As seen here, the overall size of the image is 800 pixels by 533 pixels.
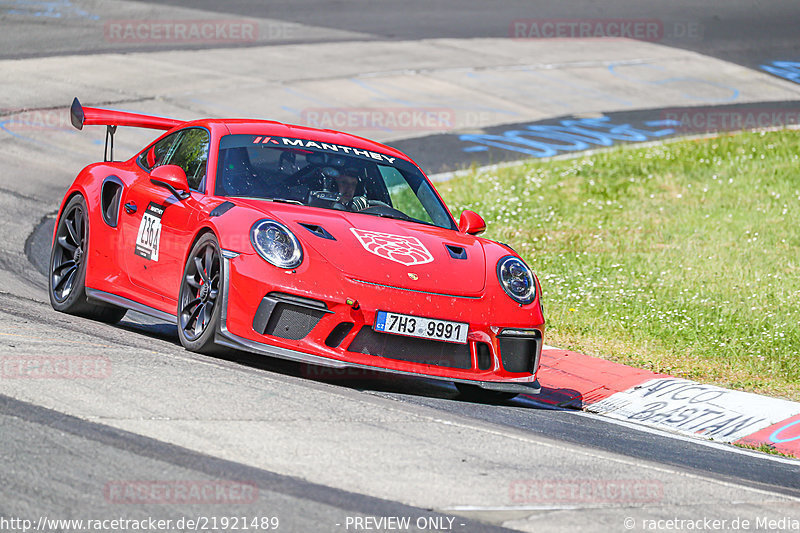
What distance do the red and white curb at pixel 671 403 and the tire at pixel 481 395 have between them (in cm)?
59

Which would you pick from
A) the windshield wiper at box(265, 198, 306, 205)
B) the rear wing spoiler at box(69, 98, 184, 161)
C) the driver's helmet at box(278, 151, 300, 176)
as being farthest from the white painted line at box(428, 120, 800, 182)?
the windshield wiper at box(265, 198, 306, 205)

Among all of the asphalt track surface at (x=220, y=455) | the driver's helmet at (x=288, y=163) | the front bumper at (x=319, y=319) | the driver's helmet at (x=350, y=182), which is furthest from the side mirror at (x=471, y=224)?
the front bumper at (x=319, y=319)

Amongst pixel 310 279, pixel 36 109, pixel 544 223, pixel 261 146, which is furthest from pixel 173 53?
pixel 310 279

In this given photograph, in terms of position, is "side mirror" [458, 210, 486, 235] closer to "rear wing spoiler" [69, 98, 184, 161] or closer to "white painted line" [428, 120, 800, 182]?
"rear wing spoiler" [69, 98, 184, 161]

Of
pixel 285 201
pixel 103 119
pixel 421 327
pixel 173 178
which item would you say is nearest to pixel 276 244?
pixel 285 201

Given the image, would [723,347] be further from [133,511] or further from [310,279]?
[133,511]

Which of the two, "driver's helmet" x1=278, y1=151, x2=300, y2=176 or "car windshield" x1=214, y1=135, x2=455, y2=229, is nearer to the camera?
"car windshield" x1=214, y1=135, x2=455, y2=229

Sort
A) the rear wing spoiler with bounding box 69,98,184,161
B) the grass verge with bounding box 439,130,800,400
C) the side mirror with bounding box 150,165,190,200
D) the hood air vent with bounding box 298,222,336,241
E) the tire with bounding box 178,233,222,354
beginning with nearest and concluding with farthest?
the tire with bounding box 178,233,222,354 → the hood air vent with bounding box 298,222,336,241 → the side mirror with bounding box 150,165,190,200 → the rear wing spoiler with bounding box 69,98,184,161 → the grass verge with bounding box 439,130,800,400

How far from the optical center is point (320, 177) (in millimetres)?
7594

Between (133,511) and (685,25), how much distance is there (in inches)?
1098

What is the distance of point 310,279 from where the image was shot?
252 inches

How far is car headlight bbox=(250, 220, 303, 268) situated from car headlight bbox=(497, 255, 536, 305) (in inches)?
50.8

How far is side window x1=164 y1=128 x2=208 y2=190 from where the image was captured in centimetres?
757

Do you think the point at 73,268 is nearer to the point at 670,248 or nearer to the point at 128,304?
the point at 128,304
